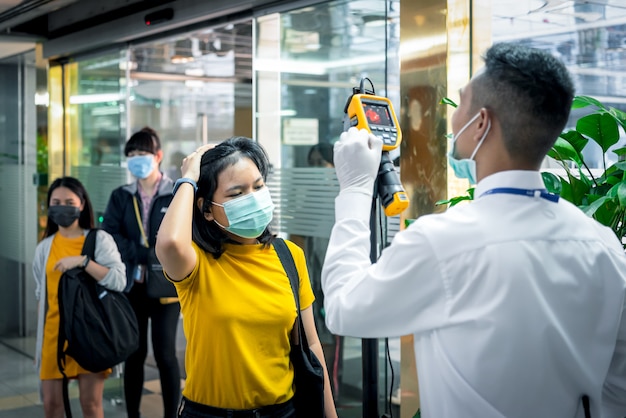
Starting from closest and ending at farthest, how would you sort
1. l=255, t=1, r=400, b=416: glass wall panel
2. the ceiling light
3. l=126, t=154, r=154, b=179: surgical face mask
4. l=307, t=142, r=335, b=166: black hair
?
l=255, t=1, r=400, b=416: glass wall panel < l=307, t=142, r=335, b=166: black hair < l=126, t=154, r=154, b=179: surgical face mask < the ceiling light

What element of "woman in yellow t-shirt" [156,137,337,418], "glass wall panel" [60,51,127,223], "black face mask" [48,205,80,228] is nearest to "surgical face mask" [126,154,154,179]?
"black face mask" [48,205,80,228]

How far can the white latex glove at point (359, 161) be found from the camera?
1.62m

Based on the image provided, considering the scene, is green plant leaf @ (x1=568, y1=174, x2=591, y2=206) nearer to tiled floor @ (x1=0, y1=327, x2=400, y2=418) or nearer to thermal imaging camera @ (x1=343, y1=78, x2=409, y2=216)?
thermal imaging camera @ (x1=343, y1=78, x2=409, y2=216)

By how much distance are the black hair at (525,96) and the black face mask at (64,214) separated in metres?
3.26

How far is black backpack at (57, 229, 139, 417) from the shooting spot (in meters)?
4.07

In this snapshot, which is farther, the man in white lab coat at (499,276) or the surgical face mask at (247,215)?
the surgical face mask at (247,215)

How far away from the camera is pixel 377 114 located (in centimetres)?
172

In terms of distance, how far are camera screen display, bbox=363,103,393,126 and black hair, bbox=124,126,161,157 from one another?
3.51 metres

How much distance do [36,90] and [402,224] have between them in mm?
4957

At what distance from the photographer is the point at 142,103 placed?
11.4 metres

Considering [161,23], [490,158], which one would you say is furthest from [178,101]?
[490,158]

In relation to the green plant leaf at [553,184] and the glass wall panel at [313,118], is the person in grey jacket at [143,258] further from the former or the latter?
the green plant leaf at [553,184]

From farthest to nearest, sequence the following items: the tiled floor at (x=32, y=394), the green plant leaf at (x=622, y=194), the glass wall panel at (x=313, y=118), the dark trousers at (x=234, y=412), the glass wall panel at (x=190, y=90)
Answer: the glass wall panel at (x=190, y=90) → the tiled floor at (x=32, y=394) → the glass wall panel at (x=313, y=118) → the dark trousers at (x=234, y=412) → the green plant leaf at (x=622, y=194)

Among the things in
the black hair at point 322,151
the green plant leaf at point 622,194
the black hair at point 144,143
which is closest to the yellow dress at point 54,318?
the black hair at point 144,143
